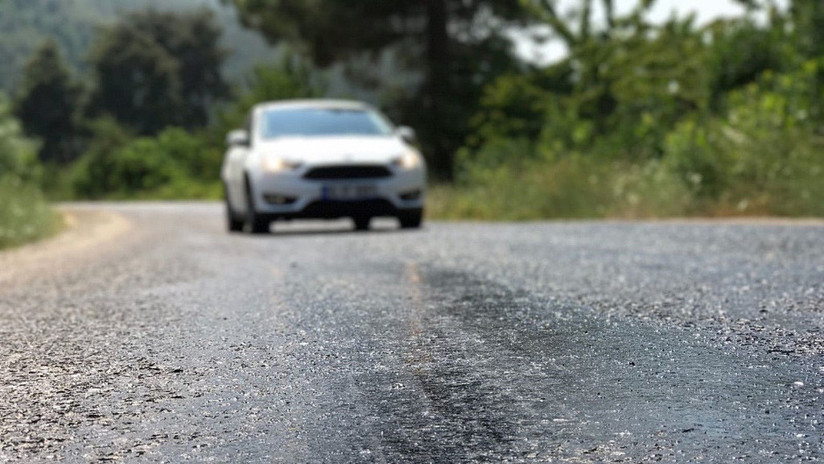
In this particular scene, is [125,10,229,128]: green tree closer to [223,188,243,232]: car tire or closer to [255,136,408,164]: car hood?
[223,188,243,232]: car tire

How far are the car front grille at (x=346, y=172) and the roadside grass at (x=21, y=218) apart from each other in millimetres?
3974

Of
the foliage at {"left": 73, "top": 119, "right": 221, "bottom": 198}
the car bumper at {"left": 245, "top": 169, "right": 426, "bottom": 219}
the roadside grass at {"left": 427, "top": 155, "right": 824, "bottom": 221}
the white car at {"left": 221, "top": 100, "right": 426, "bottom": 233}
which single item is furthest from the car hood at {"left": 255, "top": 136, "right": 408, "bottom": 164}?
the foliage at {"left": 73, "top": 119, "right": 221, "bottom": 198}

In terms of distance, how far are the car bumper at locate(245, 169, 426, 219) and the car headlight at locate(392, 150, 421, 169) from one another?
0.24 ft

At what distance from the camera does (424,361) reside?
15.4 ft

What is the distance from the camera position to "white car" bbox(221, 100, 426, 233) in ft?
41.9

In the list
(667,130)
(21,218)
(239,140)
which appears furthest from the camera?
(667,130)

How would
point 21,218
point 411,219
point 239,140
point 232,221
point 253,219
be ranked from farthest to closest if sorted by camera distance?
1. point 21,218
2. point 232,221
3. point 239,140
4. point 411,219
5. point 253,219

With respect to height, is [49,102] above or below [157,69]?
below

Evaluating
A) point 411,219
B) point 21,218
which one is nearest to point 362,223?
point 411,219

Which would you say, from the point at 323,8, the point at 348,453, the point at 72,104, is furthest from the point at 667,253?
the point at 72,104

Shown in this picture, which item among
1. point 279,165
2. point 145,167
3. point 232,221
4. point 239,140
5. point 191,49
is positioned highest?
point 191,49

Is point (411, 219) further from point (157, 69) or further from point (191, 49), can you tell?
point (191, 49)

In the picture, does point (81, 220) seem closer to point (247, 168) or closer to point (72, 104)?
point (247, 168)

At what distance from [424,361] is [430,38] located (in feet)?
86.6
